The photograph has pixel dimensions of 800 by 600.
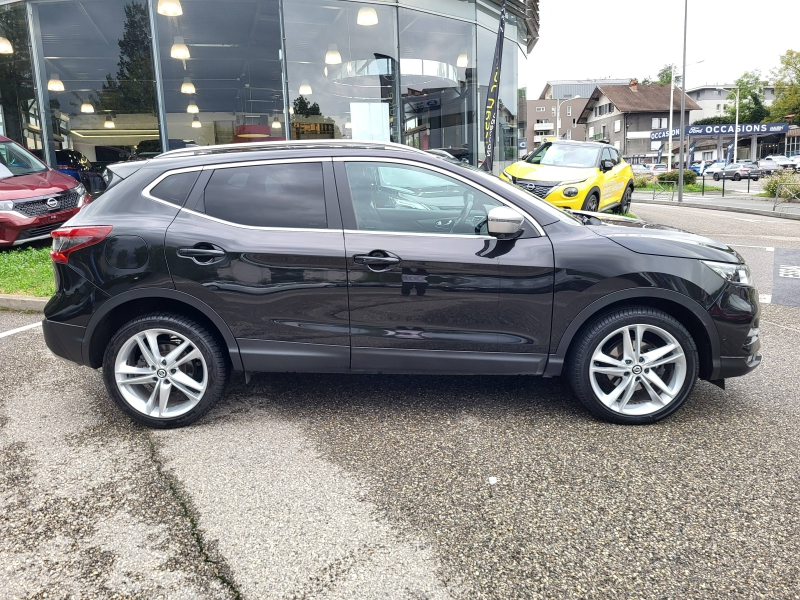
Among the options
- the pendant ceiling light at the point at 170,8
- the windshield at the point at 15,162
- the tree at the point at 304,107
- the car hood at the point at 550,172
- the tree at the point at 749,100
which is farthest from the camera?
the tree at the point at 749,100

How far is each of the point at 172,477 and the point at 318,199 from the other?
1.77 m

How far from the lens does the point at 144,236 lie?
3773 mm

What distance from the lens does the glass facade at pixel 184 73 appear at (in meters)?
14.1

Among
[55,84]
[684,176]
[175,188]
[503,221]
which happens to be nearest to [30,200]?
[55,84]

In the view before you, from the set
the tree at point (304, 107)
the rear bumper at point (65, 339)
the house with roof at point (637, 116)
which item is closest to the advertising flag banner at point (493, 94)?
the tree at point (304, 107)

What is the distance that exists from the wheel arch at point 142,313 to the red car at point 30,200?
6.76 metres

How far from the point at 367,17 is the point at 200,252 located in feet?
43.0

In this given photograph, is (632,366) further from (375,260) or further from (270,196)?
(270,196)

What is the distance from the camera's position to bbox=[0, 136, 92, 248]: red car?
30.8ft

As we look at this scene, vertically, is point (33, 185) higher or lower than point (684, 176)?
higher

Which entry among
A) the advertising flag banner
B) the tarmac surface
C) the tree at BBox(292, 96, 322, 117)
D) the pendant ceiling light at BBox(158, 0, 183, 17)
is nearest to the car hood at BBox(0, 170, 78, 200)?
the pendant ceiling light at BBox(158, 0, 183, 17)

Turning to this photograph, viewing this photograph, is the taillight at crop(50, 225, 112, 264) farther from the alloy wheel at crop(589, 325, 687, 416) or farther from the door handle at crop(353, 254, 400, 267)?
the alloy wheel at crop(589, 325, 687, 416)

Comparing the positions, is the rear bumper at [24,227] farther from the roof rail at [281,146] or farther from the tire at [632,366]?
the tire at [632,366]

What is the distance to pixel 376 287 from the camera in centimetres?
372
